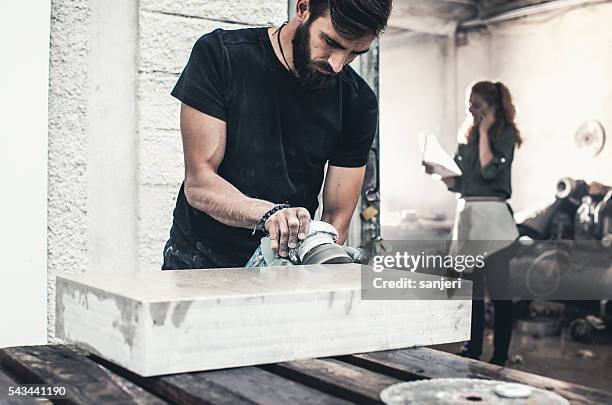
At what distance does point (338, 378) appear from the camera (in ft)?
4.37

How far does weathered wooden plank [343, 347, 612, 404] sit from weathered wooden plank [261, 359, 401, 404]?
1.9 inches

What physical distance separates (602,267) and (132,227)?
501 centimetres

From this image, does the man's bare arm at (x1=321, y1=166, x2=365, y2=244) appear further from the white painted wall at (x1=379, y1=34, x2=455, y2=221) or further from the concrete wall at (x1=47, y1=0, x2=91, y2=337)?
the white painted wall at (x1=379, y1=34, x2=455, y2=221)

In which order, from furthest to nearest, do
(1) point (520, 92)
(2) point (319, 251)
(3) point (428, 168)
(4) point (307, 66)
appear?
(1) point (520, 92), (3) point (428, 168), (4) point (307, 66), (2) point (319, 251)

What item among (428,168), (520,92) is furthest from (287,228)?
(520,92)

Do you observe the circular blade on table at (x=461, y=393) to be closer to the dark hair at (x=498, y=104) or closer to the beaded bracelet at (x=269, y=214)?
the beaded bracelet at (x=269, y=214)

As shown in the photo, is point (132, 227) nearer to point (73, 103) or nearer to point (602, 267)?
point (73, 103)

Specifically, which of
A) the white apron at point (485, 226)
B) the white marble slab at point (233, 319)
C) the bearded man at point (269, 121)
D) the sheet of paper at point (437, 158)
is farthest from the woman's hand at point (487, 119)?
the white marble slab at point (233, 319)

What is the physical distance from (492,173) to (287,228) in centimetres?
418

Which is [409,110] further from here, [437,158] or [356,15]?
[356,15]

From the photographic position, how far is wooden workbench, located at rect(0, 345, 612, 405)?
4.06 feet

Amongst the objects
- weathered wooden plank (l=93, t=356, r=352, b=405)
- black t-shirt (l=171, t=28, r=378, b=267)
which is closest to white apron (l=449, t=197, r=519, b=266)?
black t-shirt (l=171, t=28, r=378, b=267)

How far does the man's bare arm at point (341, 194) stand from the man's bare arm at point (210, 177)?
0.45 m

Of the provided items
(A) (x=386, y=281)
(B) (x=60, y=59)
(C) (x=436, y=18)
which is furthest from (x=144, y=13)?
(C) (x=436, y=18)
